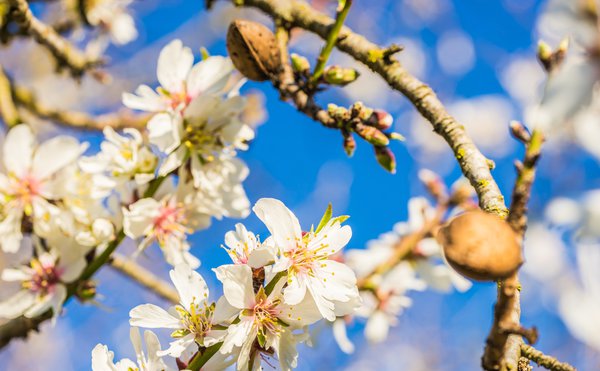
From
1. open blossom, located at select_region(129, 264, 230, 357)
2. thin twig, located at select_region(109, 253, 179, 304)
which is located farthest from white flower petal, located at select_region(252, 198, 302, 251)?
thin twig, located at select_region(109, 253, 179, 304)

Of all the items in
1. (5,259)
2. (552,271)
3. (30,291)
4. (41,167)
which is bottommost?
(5,259)

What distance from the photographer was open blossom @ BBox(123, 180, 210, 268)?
1285mm

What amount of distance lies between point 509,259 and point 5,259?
447 centimetres

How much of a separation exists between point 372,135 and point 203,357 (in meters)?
0.53

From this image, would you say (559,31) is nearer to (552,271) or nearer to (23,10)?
(23,10)

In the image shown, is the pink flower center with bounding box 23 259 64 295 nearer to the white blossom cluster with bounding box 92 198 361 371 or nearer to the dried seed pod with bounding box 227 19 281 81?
the white blossom cluster with bounding box 92 198 361 371

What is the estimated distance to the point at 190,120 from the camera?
1.28 metres

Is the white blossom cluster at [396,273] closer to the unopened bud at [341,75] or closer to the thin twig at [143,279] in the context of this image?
the thin twig at [143,279]

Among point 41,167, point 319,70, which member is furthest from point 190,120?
Result: point 41,167

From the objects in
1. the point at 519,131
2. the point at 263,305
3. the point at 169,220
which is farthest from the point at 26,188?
the point at 519,131

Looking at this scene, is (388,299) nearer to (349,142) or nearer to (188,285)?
(349,142)

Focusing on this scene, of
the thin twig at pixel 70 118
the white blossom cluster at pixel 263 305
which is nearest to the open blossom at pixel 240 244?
the white blossom cluster at pixel 263 305

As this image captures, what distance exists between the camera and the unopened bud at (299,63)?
1.29 m

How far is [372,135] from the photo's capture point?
120cm
